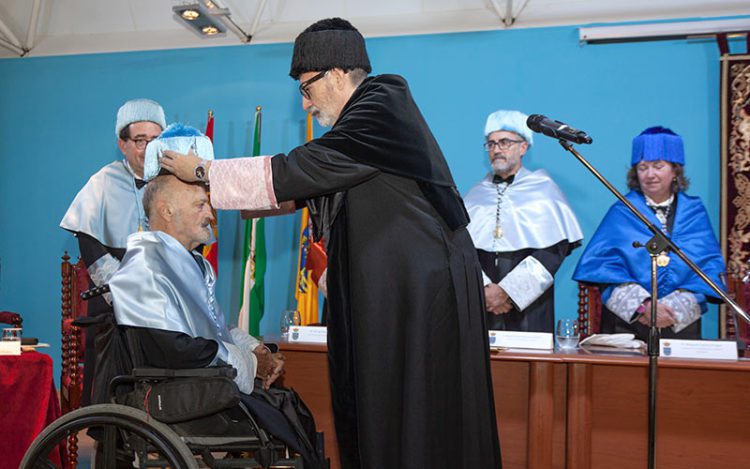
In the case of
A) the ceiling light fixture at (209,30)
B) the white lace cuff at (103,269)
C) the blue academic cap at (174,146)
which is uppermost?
the ceiling light fixture at (209,30)

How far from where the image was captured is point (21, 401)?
3205mm

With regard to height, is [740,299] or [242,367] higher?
[740,299]

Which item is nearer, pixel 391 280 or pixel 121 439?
pixel 391 280

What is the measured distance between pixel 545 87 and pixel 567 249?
6.39 ft

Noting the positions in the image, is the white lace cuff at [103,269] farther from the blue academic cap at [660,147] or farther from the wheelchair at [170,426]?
the blue academic cap at [660,147]

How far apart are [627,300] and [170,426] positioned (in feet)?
8.70

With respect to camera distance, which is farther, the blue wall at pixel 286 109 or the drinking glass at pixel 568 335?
the blue wall at pixel 286 109

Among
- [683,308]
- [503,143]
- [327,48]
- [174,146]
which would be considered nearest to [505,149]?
[503,143]

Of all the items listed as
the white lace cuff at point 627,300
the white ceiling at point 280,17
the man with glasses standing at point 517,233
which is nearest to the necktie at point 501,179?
the man with glasses standing at point 517,233

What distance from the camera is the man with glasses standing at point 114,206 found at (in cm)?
406

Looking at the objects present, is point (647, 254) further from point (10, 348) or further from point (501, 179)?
point (10, 348)

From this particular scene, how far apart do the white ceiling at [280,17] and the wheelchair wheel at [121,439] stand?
15.0ft

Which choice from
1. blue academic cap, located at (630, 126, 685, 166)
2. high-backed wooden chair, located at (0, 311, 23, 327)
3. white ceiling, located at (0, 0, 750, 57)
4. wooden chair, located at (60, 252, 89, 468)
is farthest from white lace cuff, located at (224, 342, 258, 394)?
white ceiling, located at (0, 0, 750, 57)

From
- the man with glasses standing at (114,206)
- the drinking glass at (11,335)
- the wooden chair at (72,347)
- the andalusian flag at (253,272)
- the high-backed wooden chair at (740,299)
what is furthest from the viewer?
the andalusian flag at (253,272)
